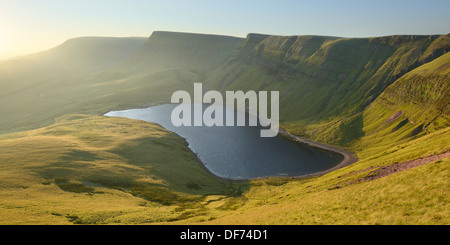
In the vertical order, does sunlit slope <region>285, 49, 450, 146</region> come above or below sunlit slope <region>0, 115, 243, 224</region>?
above

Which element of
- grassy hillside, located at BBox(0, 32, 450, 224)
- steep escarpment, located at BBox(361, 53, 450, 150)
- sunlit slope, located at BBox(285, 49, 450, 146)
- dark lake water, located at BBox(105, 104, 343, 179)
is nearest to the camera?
grassy hillside, located at BBox(0, 32, 450, 224)

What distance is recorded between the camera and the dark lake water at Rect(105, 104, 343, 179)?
10625cm

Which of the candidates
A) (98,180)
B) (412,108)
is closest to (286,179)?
(98,180)

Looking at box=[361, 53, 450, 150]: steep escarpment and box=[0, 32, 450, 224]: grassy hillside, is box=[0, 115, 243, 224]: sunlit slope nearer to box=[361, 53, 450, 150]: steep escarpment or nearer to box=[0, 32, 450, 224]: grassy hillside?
box=[0, 32, 450, 224]: grassy hillside

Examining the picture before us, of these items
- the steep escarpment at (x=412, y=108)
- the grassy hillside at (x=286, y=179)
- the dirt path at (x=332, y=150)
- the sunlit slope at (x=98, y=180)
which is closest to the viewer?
the grassy hillside at (x=286, y=179)

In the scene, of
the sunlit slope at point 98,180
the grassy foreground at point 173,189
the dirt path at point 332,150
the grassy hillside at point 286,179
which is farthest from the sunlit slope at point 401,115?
the sunlit slope at point 98,180

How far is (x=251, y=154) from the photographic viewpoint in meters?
126

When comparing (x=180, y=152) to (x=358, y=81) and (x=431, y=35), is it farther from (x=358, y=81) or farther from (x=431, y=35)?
(x=431, y=35)

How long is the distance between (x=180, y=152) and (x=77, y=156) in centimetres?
4471

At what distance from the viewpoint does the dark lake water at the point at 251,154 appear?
349 feet

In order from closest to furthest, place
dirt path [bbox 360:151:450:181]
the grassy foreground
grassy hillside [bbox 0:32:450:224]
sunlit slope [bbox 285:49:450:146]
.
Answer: the grassy foreground < grassy hillside [bbox 0:32:450:224] < dirt path [bbox 360:151:450:181] < sunlit slope [bbox 285:49:450:146]

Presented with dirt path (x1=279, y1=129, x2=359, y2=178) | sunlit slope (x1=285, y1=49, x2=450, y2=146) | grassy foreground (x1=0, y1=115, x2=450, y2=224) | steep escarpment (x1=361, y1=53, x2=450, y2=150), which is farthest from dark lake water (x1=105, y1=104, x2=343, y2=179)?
steep escarpment (x1=361, y1=53, x2=450, y2=150)

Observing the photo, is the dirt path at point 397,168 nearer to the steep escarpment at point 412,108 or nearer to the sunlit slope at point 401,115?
the sunlit slope at point 401,115
